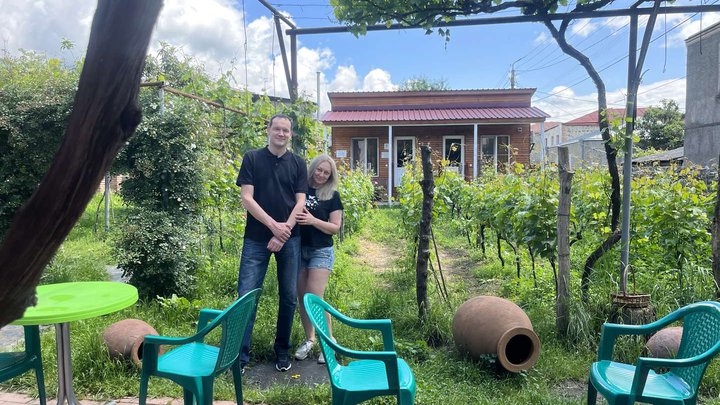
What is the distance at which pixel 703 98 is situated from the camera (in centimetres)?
1223

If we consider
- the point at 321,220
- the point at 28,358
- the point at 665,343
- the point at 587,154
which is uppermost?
the point at 587,154

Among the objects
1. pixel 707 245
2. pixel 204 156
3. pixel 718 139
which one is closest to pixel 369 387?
pixel 204 156

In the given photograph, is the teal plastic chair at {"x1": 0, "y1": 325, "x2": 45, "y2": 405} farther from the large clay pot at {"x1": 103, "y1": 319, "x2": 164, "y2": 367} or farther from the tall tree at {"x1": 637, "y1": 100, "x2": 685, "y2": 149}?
the tall tree at {"x1": 637, "y1": 100, "x2": 685, "y2": 149}

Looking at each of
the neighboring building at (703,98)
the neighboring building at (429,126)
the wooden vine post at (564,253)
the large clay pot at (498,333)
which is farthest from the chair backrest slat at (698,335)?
the neighboring building at (429,126)

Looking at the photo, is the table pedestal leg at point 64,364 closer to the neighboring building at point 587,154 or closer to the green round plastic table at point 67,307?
the green round plastic table at point 67,307

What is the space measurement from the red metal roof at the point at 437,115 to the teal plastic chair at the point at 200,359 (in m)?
14.7

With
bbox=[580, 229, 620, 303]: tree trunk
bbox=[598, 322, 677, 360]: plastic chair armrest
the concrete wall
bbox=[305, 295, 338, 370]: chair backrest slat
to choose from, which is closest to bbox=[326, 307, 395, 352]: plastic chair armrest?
bbox=[305, 295, 338, 370]: chair backrest slat

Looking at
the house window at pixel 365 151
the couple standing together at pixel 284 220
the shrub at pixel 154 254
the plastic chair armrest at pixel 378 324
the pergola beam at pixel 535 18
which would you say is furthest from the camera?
the house window at pixel 365 151

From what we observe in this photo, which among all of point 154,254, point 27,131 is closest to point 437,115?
point 27,131

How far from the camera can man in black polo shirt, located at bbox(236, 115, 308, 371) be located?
326cm

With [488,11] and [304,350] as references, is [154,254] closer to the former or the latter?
[304,350]

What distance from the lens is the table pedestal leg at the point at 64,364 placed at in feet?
8.32

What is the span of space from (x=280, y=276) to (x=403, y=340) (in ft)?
4.02

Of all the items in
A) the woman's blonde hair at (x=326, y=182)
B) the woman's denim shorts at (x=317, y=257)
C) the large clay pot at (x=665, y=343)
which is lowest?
the large clay pot at (x=665, y=343)
